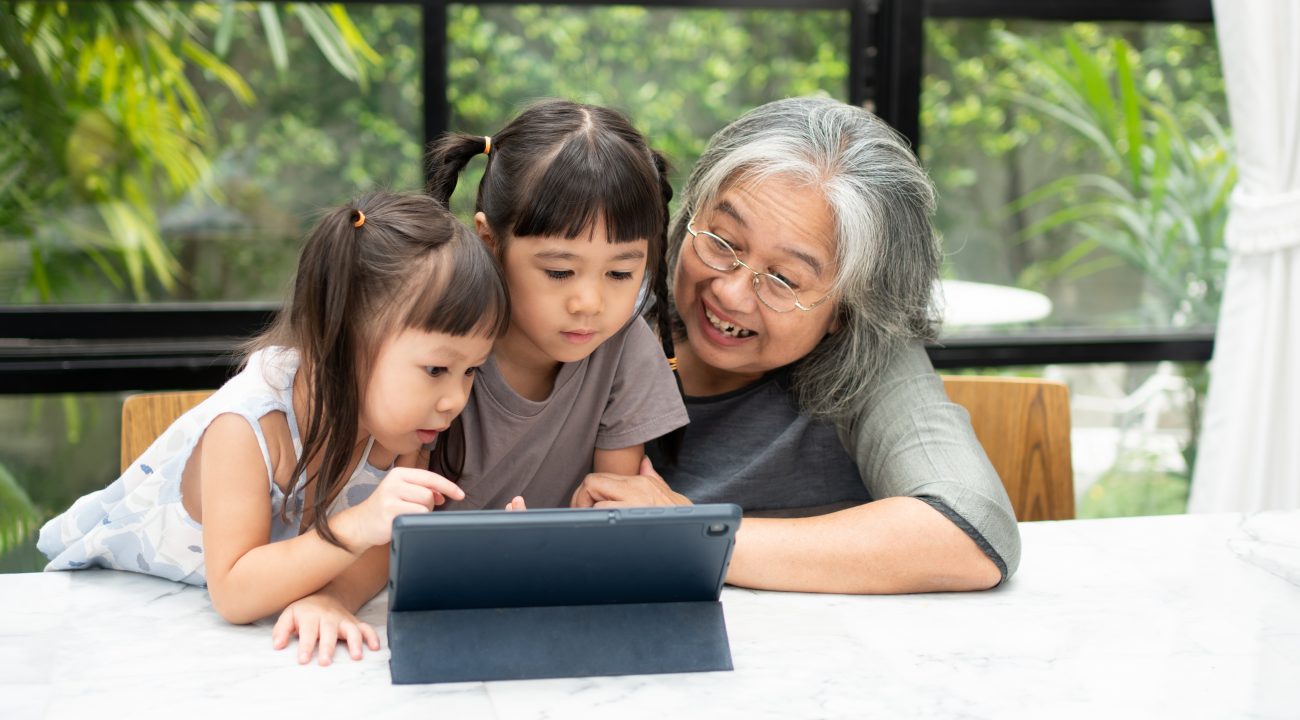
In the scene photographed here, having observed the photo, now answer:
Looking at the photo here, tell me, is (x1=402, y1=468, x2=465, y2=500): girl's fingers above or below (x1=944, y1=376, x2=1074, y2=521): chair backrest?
above

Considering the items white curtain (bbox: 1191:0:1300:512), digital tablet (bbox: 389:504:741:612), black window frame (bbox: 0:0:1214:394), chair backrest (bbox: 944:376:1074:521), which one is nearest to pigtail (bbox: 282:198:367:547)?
digital tablet (bbox: 389:504:741:612)

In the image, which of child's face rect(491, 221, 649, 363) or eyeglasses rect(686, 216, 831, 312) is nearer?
child's face rect(491, 221, 649, 363)

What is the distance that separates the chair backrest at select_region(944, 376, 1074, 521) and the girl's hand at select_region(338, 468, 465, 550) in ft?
3.54

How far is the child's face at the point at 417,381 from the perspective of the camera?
4.13 feet

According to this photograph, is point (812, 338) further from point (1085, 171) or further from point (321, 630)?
point (1085, 171)

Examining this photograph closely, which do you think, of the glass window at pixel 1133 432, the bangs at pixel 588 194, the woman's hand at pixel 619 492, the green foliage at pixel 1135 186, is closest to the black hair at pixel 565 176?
the bangs at pixel 588 194

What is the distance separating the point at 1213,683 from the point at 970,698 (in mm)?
240

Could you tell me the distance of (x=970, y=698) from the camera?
1.08 metres

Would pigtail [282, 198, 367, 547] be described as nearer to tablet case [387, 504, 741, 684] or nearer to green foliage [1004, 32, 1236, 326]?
tablet case [387, 504, 741, 684]

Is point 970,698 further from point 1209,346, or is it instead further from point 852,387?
point 1209,346

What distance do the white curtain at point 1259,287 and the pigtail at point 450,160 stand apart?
1928mm

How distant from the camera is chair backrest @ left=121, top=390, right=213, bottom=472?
1695mm

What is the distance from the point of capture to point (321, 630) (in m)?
1.14

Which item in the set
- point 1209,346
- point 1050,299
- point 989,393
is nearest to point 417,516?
point 989,393
